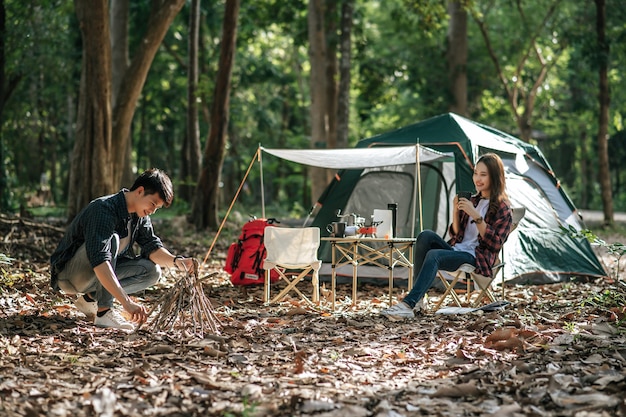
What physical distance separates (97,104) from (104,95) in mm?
116

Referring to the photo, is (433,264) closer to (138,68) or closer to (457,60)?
(138,68)

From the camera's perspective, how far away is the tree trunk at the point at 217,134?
1084 cm

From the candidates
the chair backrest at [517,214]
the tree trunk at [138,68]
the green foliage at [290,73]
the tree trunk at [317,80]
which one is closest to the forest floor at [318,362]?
the chair backrest at [517,214]

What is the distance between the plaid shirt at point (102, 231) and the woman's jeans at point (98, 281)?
55 mm

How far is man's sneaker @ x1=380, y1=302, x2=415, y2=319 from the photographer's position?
525 cm

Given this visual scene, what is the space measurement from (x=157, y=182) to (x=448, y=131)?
12.6 ft

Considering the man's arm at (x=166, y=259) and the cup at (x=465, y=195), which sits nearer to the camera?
the man's arm at (x=166, y=259)

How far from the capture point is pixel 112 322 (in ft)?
14.9

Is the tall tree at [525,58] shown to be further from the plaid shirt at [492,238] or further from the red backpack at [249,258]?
the plaid shirt at [492,238]

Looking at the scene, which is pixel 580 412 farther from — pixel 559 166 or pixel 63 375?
pixel 559 166

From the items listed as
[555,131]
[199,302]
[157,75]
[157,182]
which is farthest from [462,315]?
[555,131]

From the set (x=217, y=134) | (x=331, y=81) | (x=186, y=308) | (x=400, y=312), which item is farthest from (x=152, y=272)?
(x=331, y=81)

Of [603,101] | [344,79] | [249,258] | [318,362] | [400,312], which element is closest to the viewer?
[318,362]

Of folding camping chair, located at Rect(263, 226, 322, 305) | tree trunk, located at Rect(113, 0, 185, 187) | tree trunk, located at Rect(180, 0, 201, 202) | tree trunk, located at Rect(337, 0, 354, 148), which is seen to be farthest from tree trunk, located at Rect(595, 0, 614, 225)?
folding camping chair, located at Rect(263, 226, 322, 305)
